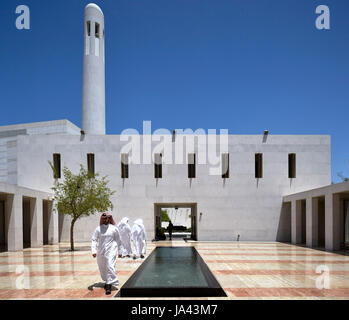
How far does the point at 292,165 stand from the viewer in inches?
946

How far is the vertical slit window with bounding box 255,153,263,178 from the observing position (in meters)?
23.8

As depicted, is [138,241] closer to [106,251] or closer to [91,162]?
[106,251]

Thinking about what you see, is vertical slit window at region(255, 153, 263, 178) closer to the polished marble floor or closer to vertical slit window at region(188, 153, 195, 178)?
vertical slit window at region(188, 153, 195, 178)

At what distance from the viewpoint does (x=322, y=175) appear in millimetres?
23828

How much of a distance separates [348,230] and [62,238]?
1887 centimetres

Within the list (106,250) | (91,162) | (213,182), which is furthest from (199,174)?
(106,250)

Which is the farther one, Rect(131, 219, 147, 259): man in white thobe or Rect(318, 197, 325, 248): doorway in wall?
Rect(318, 197, 325, 248): doorway in wall

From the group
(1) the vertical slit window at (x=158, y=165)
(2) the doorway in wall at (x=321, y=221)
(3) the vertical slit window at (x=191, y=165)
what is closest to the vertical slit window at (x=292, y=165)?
(2) the doorway in wall at (x=321, y=221)

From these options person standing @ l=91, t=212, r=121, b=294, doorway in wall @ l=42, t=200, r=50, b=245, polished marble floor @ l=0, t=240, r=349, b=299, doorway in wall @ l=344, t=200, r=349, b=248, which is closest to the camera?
polished marble floor @ l=0, t=240, r=349, b=299

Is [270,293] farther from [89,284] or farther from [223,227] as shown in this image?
[223,227]

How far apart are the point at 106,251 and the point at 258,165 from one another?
59.0ft

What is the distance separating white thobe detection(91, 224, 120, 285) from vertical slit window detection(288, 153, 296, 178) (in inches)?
737

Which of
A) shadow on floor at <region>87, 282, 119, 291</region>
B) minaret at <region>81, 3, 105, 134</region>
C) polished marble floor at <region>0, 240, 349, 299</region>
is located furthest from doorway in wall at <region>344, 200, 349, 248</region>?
minaret at <region>81, 3, 105, 134</region>

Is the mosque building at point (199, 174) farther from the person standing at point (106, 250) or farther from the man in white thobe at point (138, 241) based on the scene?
the person standing at point (106, 250)
